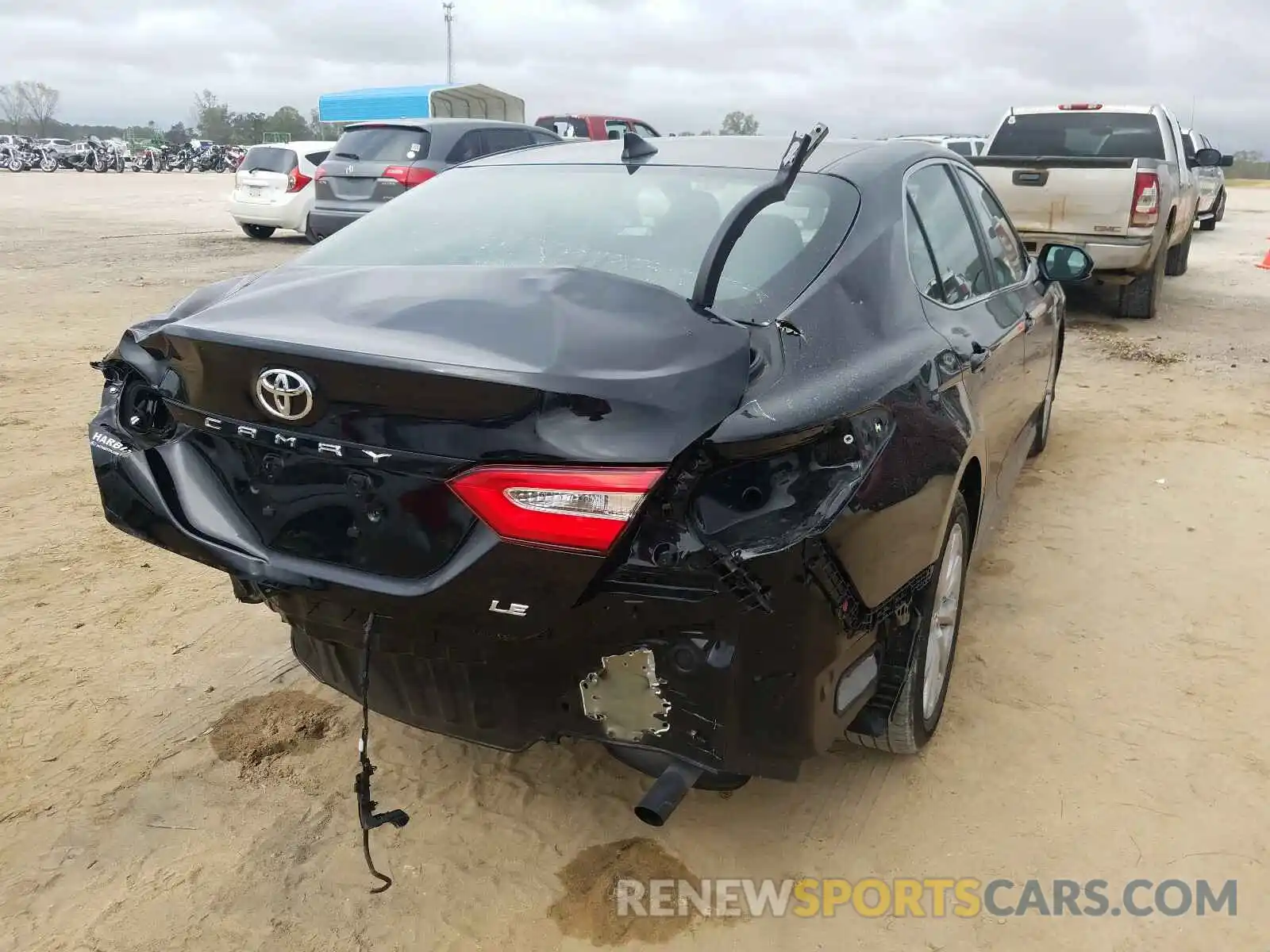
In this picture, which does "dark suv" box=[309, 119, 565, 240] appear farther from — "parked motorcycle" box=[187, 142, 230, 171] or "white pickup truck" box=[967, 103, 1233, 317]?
"parked motorcycle" box=[187, 142, 230, 171]

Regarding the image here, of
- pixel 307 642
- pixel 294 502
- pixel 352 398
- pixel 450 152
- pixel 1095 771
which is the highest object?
pixel 450 152

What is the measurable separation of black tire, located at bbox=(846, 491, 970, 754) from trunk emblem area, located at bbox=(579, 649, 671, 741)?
2.28 ft

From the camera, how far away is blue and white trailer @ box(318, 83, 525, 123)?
1006 inches

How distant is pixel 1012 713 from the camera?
300 centimetres

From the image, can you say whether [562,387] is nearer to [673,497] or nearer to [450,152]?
[673,497]

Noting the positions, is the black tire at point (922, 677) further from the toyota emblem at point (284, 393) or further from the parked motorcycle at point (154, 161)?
the parked motorcycle at point (154, 161)

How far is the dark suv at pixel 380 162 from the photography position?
34.4 feet

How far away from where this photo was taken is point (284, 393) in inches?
76.2

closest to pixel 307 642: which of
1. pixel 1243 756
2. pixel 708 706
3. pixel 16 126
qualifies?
pixel 708 706

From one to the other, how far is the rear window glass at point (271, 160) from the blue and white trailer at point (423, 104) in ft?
30.8

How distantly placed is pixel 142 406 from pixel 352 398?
76cm

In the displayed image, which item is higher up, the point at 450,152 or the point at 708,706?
the point at 450,152

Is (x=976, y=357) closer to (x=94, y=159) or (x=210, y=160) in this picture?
(x=94, y=159)

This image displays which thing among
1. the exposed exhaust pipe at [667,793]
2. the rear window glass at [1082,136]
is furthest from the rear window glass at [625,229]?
the rear window glass at [1082,136]
